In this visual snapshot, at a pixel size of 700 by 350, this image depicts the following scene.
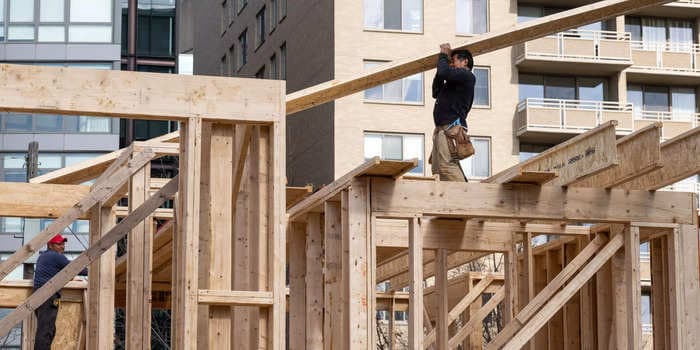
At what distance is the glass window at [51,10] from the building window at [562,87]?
71.1 ft

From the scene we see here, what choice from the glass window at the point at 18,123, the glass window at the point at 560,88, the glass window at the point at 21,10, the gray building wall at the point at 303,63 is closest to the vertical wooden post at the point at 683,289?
the gray building wall at the point at 303,63

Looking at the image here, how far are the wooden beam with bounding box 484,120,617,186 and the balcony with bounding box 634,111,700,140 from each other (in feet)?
110

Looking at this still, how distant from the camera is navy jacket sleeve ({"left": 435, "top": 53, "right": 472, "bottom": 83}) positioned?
1424cm

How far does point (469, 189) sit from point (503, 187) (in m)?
0.37

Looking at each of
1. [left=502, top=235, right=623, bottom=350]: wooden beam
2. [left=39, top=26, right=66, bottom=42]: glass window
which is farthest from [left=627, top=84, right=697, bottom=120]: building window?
[left=502, top=235, right=623, bottom=350]: wooden beam

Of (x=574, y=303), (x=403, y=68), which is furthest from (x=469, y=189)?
(x=574, y=303)

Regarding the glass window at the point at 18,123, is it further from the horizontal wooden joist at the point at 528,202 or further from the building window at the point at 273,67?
the horizontal wooden joist at the point at 528,202

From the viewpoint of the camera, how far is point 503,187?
563 inches

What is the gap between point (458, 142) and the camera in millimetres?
14789

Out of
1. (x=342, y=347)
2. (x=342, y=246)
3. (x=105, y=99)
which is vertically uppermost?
(x=105, y=99)

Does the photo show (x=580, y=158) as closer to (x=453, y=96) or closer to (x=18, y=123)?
(x=453, y=96)

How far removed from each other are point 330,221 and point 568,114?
3155 centimetres

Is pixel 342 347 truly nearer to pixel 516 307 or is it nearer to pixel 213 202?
pixel 213 202

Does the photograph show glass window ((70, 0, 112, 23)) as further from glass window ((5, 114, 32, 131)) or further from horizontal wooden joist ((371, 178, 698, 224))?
horizontal wooden joist ((371, 178, 698, 224))
